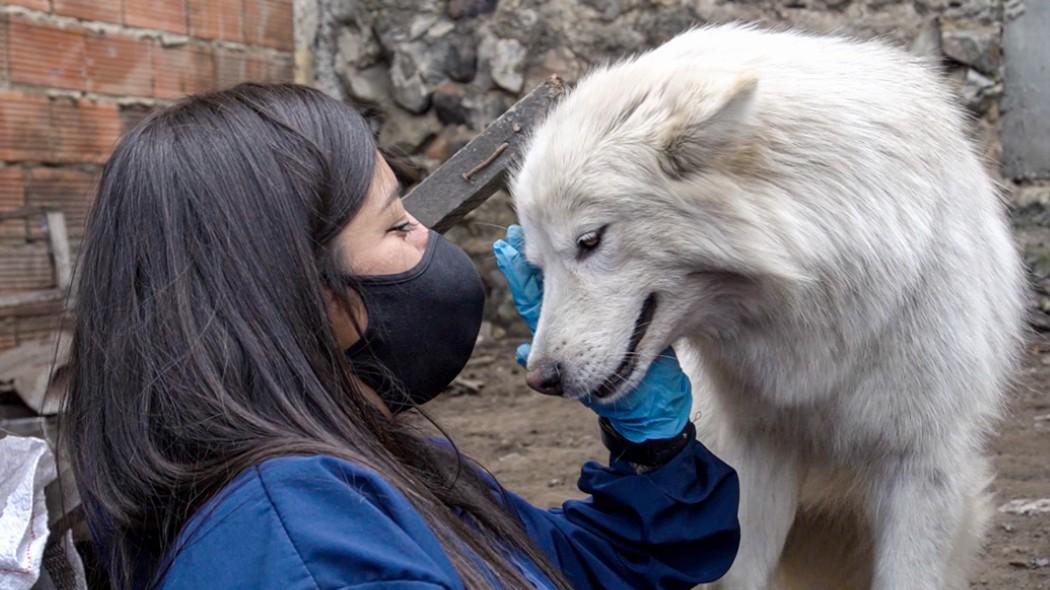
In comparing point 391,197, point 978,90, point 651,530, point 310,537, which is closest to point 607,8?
point 978,90

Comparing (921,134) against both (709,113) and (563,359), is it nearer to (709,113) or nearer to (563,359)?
(709,113)

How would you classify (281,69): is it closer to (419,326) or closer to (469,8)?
(469,8)

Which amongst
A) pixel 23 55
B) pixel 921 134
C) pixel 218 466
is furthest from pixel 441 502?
pixel 23 55

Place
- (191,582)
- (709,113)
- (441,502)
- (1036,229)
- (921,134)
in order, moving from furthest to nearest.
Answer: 1. (1036,229)
2. (921,134)
3. (709,113)
4. (441,502)
5. (191,582)

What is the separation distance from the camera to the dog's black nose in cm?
221

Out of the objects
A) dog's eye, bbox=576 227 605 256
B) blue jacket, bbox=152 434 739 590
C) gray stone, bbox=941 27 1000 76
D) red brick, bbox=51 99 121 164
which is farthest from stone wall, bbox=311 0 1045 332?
blue jacket, bbox=152 434 739 590

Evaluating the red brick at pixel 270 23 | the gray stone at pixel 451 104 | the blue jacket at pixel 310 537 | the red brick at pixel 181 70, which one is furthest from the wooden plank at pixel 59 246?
the blue jacket at pixel 310 537

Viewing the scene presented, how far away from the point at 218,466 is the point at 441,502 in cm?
31

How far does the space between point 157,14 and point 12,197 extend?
1.16 metres

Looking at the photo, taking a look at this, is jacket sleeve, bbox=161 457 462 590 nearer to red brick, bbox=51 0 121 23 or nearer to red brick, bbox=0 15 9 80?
red brick, bbox=0 15 9 80

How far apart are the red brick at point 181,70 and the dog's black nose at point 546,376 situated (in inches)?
142

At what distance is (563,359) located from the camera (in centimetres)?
220

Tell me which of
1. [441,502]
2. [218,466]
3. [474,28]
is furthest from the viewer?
[474,28]

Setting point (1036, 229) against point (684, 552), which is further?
point (1036, 229)
